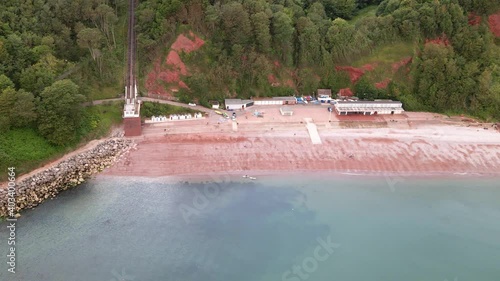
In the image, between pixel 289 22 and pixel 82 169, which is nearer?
pixel 82 169

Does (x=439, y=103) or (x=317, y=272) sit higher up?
(x=439, y=103)

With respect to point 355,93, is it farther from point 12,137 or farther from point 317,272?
point 12,137

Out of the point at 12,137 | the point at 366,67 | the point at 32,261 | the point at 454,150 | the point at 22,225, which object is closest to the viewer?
the point at 32,261

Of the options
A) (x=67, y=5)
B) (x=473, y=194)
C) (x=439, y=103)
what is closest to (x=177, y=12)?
(x=67, y=5)

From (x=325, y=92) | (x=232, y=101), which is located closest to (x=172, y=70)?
(x=232, y=101)

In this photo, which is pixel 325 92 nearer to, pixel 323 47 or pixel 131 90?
pixel 323 47

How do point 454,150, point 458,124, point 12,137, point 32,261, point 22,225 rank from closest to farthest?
point 32,261 → point 22,225 → point 12,137 → point 454,150 → point 458,124

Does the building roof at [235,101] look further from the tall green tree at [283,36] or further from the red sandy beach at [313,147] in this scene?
the tall green tree at [283,36]
